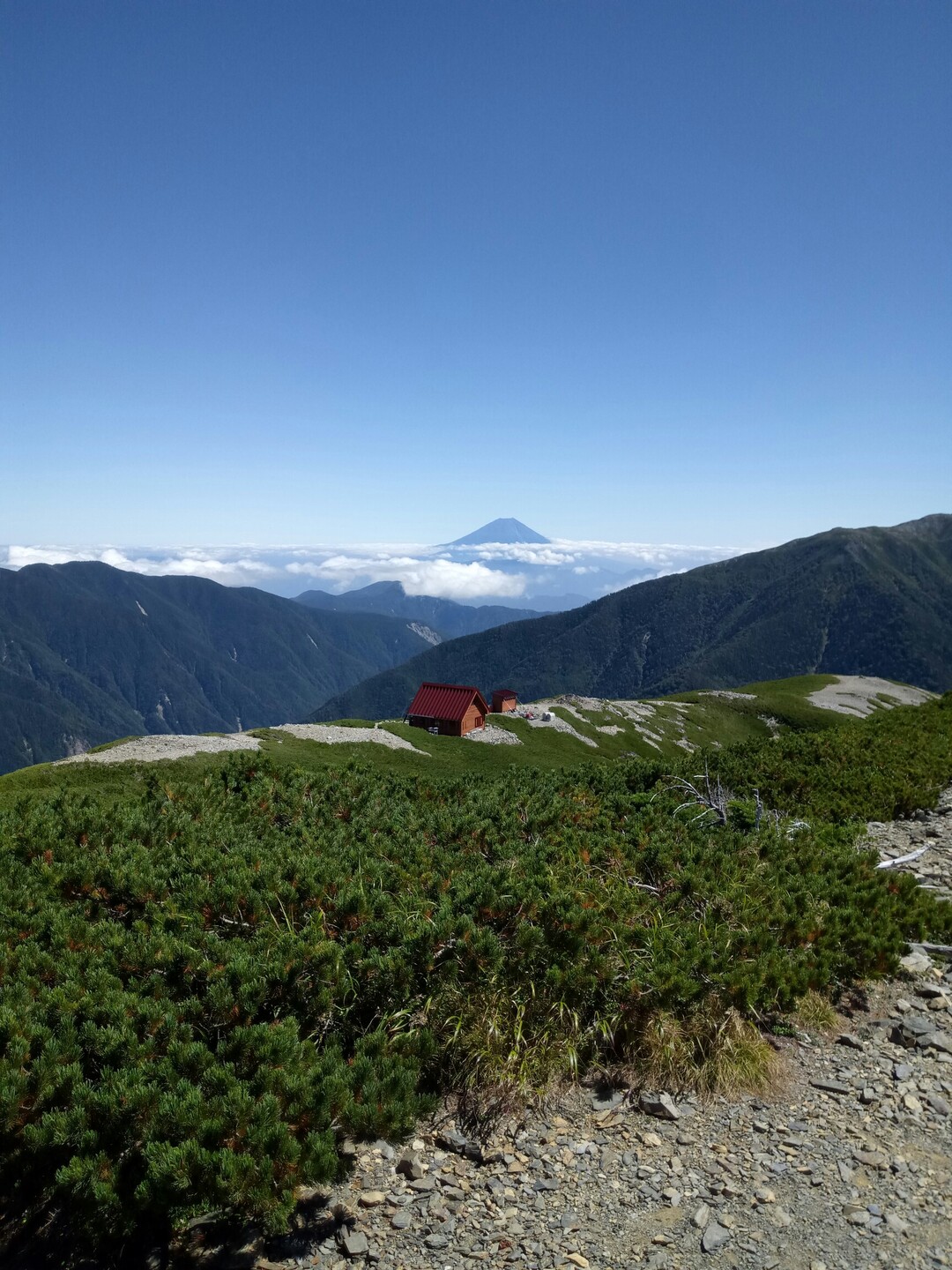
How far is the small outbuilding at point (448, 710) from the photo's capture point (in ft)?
246

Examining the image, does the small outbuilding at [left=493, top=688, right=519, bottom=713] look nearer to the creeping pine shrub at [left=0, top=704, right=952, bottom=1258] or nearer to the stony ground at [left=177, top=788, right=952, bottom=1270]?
the creeping pine shrub at [left=0, top=704, right=952, bottom=1258]

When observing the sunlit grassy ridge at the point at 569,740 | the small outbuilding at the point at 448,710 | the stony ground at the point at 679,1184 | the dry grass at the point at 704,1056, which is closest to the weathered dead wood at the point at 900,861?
the stony ground at the point at 679,1184

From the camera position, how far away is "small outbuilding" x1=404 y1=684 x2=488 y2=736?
75000 mm

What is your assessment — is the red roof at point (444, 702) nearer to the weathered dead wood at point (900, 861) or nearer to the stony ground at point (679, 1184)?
the weathered dead wood at point (900, 861)

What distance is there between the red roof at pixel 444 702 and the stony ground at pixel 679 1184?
65.5 metres

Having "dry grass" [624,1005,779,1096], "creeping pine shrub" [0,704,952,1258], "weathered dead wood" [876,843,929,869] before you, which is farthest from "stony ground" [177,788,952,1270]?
"weathered dead wood" [876,843,929,869]

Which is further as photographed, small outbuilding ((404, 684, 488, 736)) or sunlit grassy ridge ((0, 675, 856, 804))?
small outbuilding ((404, 684, 488, 736))

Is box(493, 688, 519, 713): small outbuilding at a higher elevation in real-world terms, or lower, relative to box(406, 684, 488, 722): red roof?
lower

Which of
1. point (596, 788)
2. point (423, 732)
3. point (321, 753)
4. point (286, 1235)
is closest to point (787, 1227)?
point (286, 1235)

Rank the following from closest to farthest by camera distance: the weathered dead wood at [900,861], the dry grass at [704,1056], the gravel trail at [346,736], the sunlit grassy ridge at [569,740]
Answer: the dry grass at [704,1056] < the weathered dead wood at [900,861] < the sunlit grassy ridge at [569,740] < the gravel trail at [346,736]

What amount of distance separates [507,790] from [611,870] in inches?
228

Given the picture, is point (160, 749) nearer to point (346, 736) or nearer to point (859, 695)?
point (346, 736)

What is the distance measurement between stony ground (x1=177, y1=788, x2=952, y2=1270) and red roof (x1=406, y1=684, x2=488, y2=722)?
65532 millimetres

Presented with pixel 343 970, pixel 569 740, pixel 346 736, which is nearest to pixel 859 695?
pixel 569 740
